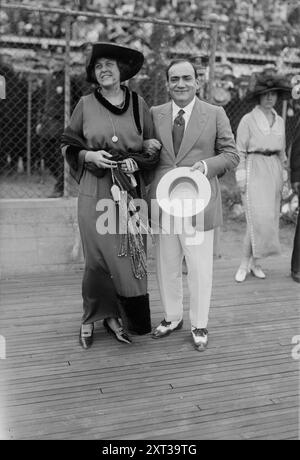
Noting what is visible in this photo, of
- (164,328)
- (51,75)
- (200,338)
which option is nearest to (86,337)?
(164,328)

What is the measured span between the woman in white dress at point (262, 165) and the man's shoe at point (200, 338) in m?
1.46

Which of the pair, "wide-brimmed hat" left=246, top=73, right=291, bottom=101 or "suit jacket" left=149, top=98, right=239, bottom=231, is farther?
"wide-brimmed hat" left=246, top=73, right=291, bottom=101

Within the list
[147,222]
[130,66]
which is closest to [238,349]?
[147,222]

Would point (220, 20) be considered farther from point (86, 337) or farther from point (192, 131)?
point (86, 337)

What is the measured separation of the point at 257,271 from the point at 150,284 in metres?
1.02

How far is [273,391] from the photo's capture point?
289 centimetres

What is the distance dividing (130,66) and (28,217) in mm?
2139

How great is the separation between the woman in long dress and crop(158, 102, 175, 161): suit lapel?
63 millimetres

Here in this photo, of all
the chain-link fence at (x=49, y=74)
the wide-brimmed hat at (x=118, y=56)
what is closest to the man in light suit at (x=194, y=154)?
the wide-brimmed hat at (x=118, y=56)

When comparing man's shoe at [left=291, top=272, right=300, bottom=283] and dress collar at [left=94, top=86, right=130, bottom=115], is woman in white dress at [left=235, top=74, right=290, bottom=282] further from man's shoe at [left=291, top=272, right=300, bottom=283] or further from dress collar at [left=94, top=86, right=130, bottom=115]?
dress collar at [left=94, top=86, right=130, bottom=115]

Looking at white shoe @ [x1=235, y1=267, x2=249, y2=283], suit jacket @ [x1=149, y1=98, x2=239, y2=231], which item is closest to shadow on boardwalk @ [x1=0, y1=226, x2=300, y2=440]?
white shoe @ [x1=235, y1=267, x2=249, y2=283]

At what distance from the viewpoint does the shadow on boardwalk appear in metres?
2.53

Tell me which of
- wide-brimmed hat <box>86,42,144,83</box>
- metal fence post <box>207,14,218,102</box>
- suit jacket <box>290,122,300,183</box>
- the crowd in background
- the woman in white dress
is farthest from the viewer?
the crowd in background
